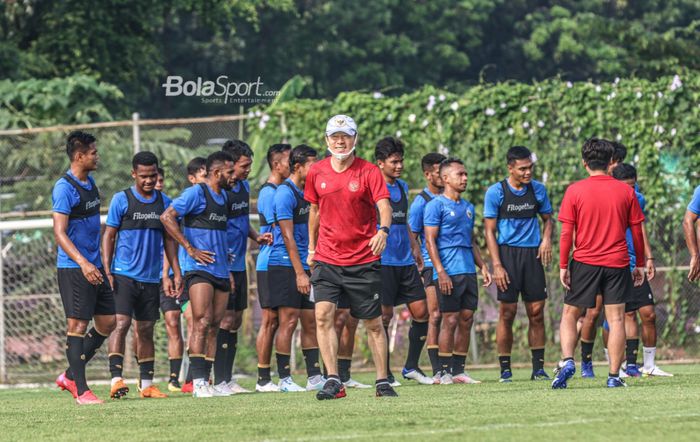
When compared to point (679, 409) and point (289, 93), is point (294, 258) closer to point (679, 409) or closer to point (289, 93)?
point (679, 409)

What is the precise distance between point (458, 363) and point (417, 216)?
1.53 m

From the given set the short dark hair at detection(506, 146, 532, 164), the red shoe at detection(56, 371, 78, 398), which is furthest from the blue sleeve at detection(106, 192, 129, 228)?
the short dark hair at detection(506, 146, 532, 164)

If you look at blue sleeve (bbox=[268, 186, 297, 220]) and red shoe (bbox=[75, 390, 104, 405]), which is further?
blue sleeve (bbox=[268, 186, 297, 220])

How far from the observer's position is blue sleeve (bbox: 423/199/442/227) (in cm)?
1330

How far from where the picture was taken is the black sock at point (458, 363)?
13523mm

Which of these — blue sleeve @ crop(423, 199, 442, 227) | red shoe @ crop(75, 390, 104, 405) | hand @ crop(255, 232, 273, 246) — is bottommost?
red shoe @ crop(75, 390, 104, 405)

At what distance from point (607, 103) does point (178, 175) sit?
19.6 ft

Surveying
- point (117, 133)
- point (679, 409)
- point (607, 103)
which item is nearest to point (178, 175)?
point (117, 133)

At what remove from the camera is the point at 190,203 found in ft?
40.6

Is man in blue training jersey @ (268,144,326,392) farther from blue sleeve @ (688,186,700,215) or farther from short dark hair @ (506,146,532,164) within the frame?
blue sleeve @ (688,186,700,215)

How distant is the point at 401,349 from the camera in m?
17.9

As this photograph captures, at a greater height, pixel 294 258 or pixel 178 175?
pixel 178 175

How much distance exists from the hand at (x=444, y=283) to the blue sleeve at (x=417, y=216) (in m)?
0.69

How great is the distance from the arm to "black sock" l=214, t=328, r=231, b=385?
2.20 meters
